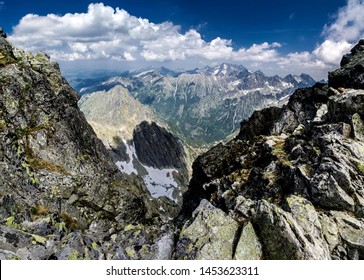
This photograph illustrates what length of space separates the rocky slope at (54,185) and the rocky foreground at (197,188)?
16cm

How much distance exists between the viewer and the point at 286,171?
35156 millimetres

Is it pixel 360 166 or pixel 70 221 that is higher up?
pixel 360 166

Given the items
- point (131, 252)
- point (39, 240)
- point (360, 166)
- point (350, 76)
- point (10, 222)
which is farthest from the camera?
point (350, 76)

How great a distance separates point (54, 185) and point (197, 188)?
35.3 meters

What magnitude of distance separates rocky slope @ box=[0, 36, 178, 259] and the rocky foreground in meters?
0.16

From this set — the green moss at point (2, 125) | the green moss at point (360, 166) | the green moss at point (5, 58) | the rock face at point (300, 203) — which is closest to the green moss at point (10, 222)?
the rock face at point (300, 203)

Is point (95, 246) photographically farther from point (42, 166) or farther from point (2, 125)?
point (2, 125)

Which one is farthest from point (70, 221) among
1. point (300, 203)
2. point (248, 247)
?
point (300, 203)

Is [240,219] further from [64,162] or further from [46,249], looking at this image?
[64,162]

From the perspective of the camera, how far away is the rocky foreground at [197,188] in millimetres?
24000

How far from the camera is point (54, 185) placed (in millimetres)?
48562

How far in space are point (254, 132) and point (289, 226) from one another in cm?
5847

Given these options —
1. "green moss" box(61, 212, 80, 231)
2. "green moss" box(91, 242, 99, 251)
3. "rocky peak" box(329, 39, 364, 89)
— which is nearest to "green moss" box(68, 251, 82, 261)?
"green moss" box(91, 242, 99, 251)
